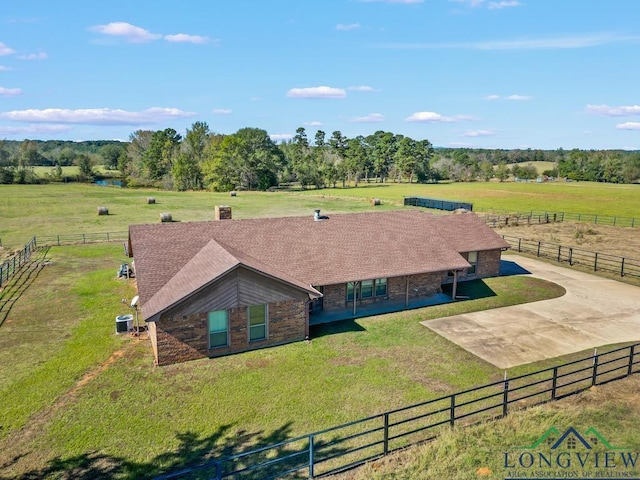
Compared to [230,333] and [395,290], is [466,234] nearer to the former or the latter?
[395,290]

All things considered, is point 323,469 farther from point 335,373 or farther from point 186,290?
point 186,290

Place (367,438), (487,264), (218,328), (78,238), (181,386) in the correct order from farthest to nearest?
(78,238)
(487,264)
(218,328)
(181,386)
(367,438)

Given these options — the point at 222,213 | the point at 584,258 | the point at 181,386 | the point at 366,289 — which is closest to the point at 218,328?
the point at 181,386

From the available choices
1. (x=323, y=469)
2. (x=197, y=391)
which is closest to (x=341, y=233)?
(x=197, y=391)

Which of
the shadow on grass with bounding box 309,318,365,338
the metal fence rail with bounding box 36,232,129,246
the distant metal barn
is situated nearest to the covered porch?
the shadow on grass with bounding box 309,318,365,338

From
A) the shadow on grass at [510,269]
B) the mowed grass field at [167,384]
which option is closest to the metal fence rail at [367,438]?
the mowed grass field at [167,384]

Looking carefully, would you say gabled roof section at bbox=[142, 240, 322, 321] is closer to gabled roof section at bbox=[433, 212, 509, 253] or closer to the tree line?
gabled roof section at bbox=[433, 212, 509, 253]

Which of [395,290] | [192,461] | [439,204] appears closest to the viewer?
[192,461]
